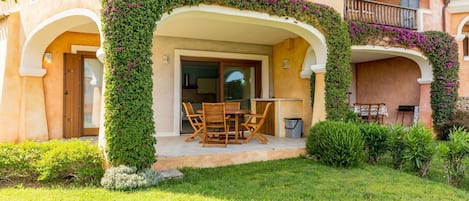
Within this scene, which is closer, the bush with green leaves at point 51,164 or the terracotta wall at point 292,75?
the bush with green leaves at point 51,164

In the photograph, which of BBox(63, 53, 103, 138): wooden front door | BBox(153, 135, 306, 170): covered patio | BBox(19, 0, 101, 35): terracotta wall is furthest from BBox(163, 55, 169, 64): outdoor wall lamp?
BBox(19, 0, 101, 35): terracotta wall

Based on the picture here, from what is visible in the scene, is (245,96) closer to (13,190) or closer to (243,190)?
(243,190)

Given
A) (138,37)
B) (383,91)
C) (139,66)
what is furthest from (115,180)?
(383,91)

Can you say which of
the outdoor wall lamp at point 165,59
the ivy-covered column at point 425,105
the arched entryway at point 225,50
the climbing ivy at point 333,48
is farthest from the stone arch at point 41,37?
the ivy-covered column at point 425,105

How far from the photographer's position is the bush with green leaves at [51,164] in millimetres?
4277

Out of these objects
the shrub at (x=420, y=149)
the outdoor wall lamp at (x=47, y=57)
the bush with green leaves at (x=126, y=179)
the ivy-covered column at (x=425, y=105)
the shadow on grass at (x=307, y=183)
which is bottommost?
the shadow on grass at (x=307, y=183)

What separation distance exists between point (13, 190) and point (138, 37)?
2714 mm

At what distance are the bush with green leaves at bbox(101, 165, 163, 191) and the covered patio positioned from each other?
0.64 m

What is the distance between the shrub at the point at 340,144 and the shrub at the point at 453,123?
487 cm

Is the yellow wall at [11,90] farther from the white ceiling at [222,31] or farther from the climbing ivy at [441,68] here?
the climbing ivy at [441,68]

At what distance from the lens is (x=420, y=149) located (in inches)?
201

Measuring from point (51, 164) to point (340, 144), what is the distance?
470 centimetres

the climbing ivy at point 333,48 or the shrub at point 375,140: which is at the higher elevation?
the climbing ivy at point 333,48

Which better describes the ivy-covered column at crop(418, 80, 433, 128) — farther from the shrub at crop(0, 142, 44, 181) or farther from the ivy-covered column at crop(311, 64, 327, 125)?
the shrub at crop(0, 142, 44, 181)
